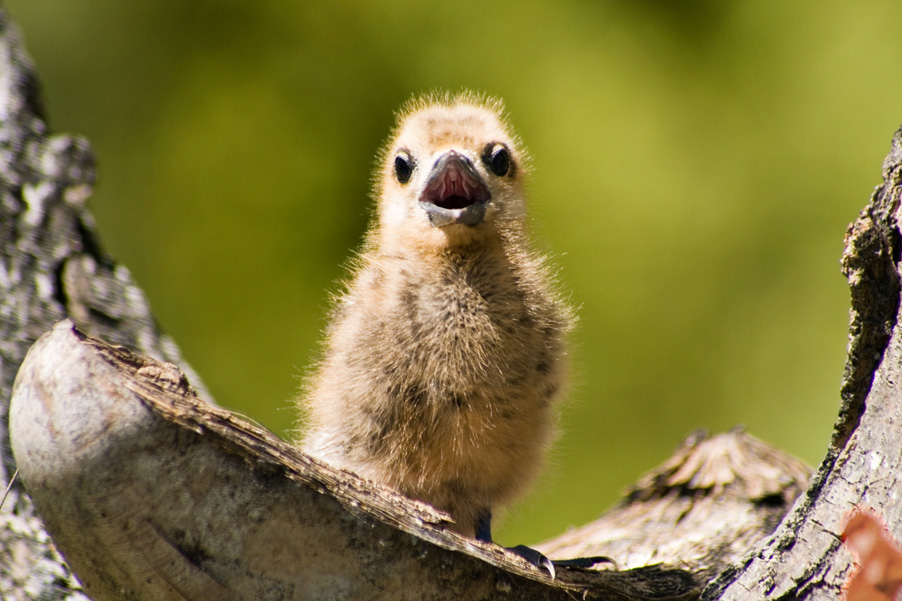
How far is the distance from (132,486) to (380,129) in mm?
2239

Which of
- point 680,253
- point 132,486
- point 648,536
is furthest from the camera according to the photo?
point 680,253

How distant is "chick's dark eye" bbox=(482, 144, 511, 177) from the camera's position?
→ 5.29 feet

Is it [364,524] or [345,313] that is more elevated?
[345,313]

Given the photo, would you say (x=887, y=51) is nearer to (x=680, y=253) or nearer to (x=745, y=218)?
(x=745, y=218)

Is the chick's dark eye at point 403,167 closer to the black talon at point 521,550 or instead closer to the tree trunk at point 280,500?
the black talon at point 521,550

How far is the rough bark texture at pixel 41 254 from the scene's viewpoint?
68.0 inches

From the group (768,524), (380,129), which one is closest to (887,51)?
(380,129)

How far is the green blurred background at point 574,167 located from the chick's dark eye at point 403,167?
51.4 inches

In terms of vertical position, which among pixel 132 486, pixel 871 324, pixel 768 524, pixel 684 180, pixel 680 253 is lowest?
pixel 132 486

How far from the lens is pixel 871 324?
0.99 meters

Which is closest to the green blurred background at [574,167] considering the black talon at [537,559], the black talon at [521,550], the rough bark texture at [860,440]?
the black talon at [521,550]

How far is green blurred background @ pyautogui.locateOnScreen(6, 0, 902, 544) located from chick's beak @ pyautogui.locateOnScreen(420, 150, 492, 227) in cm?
142

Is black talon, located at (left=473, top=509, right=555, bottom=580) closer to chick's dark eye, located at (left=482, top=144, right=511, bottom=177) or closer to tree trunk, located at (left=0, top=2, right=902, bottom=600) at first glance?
tree trunk, located at (left=0, top=2, right=902, bottom=600)

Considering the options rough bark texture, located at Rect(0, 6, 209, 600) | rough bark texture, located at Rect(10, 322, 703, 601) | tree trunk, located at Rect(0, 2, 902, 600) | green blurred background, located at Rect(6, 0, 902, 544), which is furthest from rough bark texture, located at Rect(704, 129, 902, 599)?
green blurred background, located at Rect(6, 0, 902, 544)
